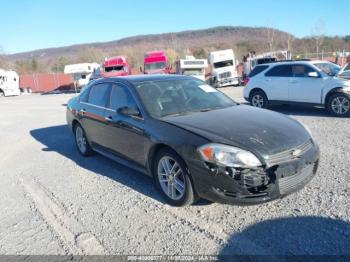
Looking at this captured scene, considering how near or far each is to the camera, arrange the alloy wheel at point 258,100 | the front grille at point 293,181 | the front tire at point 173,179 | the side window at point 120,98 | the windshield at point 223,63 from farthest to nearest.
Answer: the windshield at point 223,63 → the alloy wheel at point 258,100 → the side window at point 120,98 → the front tire at point 173,179 → the front grille at point 293,181

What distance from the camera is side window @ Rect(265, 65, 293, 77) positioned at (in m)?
10.1

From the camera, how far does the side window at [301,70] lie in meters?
9.63

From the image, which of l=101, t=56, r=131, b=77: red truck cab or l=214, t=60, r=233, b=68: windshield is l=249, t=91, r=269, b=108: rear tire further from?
l=101, t=56, r=131, b=77: red truck cab

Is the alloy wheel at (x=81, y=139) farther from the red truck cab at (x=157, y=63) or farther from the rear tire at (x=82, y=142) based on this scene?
the red truck cab at (x=157, y=63)

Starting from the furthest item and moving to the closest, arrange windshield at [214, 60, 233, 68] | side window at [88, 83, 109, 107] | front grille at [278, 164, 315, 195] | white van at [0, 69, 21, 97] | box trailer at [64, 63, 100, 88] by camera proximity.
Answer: white van at [0, 69, 21, 97], box trailer at [64, 63, 100, 88], windshield at [214, 60, 233, 68], side window at [88, 83, 109, 107], front grille at [278, 164, 315, 195]

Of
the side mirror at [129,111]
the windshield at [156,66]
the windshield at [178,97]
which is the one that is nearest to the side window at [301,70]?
the windshield at [178,97]

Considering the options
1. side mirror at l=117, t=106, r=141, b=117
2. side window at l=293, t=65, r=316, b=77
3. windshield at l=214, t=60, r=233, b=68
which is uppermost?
windshield at l=214, t=60, r=233, b=68

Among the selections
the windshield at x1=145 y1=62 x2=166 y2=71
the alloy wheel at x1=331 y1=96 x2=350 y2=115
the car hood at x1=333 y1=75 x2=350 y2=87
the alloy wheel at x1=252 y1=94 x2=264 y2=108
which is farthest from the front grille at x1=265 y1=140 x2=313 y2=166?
the windshield at x1=145 y1=62 x2=166 y2=71

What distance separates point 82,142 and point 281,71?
6694mm

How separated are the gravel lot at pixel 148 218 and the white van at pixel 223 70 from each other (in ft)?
61.2

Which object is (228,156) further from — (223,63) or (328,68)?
(223,63)

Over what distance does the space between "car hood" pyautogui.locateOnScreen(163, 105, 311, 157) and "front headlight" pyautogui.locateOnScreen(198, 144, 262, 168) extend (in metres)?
0.07

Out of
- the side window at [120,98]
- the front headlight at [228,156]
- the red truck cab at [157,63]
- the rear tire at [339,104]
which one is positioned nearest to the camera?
the front headlight at [228,156]

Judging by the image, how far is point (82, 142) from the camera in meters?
6.59
